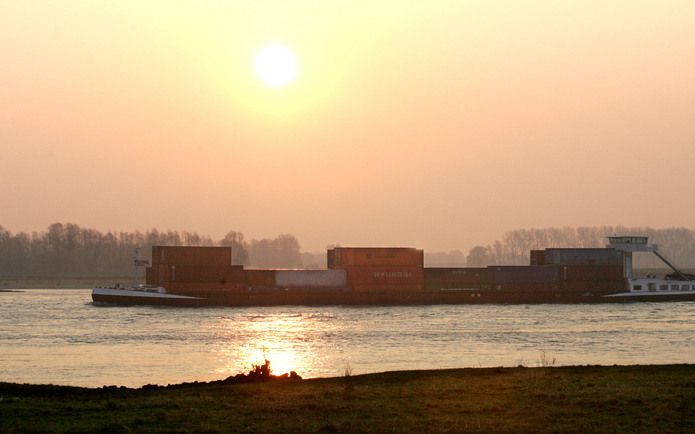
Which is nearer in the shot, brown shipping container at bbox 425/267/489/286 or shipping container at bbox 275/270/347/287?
shipping container at bbox 275/270/347/287

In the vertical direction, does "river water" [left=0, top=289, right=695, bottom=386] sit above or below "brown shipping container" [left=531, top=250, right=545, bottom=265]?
below

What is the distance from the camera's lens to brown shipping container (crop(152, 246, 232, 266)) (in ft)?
319

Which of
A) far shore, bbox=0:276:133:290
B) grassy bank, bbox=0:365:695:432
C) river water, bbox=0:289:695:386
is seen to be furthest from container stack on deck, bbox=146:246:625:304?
far shore, bbox=0:276:133:290

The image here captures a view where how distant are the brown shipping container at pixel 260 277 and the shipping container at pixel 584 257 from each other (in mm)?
31671

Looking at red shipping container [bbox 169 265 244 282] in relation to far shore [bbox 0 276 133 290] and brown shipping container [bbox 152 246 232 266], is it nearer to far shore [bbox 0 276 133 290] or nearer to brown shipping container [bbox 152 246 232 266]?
brown shipping container [bbox 152 246 232 266]

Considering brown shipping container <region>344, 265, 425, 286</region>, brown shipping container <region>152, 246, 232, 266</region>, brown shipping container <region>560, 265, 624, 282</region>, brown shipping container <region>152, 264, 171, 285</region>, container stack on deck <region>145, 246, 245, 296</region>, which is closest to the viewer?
container stack on deck <region>145, 246, 245, 296</region>

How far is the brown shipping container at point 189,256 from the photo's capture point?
9738 cm

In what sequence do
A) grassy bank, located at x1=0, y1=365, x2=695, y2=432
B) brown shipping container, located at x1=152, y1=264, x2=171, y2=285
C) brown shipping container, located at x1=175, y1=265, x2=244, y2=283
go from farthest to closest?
brown shipping container, located at x1=175, y1=265, x2=244, y2=283 → brown shipping container, located at x1=152, y1=264, x2=171, y2=285 → grassy bank, located at x1=0, y1=365, x2=695, y2=432

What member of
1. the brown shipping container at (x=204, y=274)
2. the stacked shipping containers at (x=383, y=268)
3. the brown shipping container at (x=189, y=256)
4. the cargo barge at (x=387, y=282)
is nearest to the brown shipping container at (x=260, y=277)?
the cargo barge at (x=387, y=282)

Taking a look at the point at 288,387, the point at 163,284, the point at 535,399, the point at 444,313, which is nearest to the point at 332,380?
the point at 288,387

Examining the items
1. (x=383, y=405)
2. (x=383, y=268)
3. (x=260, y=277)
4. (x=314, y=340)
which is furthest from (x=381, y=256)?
(x=383, y=405)

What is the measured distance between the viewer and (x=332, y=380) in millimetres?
23703

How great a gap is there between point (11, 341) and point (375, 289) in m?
51.8

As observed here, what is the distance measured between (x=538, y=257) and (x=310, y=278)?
1088 inches
